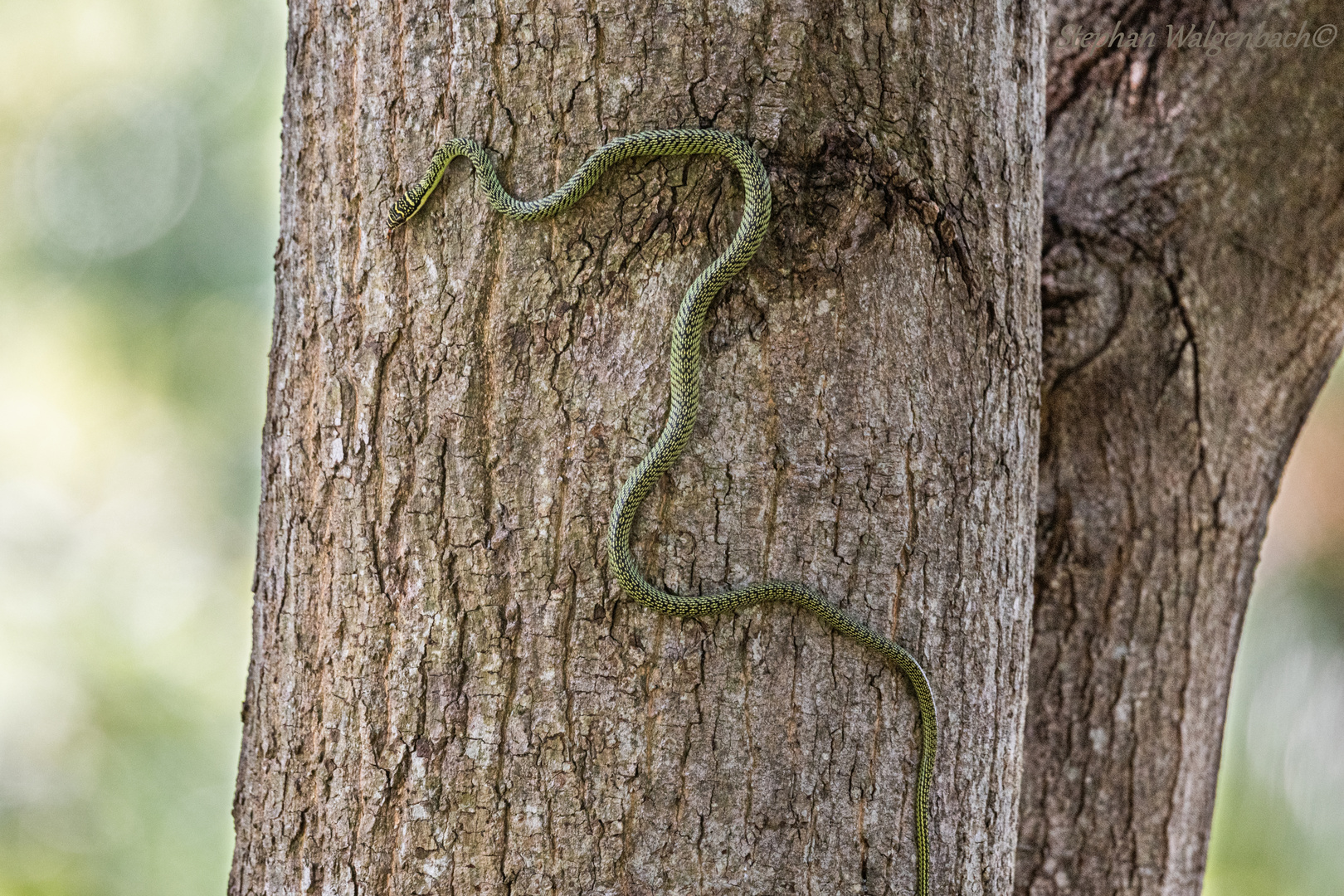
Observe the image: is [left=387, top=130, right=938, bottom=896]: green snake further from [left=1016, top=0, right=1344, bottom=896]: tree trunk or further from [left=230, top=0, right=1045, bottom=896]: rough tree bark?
[left=1016, top=0, right=1344, bottom=896]: tree trunk

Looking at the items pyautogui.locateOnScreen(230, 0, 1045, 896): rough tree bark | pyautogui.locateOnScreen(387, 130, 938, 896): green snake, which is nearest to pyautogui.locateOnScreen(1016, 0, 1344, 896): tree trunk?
pyautogui.locateOnScreen(230, 0, 1045, 896): rough tree bark

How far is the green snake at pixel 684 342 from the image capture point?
1336mm

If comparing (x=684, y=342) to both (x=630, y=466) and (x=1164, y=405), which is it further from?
(x=1164, y=405)

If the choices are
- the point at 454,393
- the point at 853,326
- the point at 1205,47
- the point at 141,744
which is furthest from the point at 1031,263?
the point at 141,744

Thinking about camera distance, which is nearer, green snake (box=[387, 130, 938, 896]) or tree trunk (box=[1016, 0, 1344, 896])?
green snake (box=[387, 130, 938, 896])

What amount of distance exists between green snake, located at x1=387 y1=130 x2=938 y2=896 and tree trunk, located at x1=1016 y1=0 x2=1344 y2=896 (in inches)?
43.2

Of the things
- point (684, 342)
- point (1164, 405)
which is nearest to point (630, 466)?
point (684, 342)

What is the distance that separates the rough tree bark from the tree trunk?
0.89 meters

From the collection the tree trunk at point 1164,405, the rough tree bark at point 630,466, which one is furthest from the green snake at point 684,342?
the tree trunk at point 1164,405

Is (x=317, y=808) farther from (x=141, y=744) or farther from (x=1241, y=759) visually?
(x=141, y=744)

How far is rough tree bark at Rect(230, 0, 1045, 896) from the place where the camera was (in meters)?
1.33

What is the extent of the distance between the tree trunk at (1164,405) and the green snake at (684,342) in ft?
3.60

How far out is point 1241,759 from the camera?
481 cm

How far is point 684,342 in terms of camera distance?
53.0 inches
